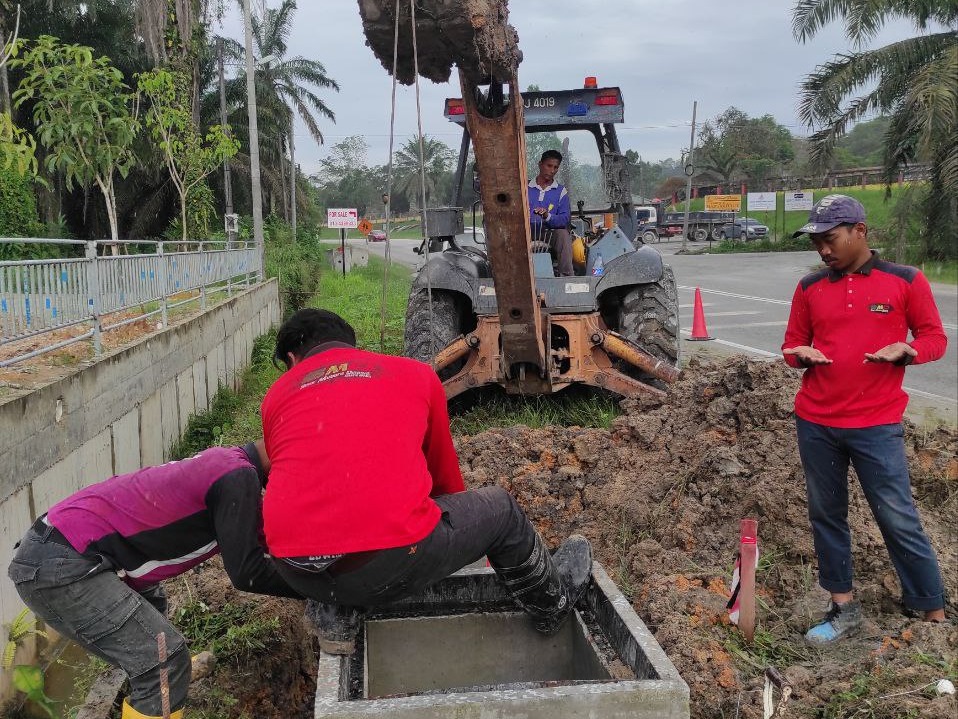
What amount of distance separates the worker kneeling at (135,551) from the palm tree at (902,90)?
1918 cm

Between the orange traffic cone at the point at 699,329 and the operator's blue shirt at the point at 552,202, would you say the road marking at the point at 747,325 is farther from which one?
the operator's blue shirt at the point at 552,202

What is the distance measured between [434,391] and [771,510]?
→ 226cm

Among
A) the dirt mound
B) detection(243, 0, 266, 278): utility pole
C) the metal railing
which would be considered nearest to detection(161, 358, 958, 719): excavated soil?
the dirt mound

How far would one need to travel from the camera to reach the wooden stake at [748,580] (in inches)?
143

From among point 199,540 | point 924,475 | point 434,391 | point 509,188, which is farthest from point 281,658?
point 924,475

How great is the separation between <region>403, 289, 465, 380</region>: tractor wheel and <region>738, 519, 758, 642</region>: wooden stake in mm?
3748

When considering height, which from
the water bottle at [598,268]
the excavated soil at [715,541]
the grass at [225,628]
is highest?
the water bottle at [598,268]

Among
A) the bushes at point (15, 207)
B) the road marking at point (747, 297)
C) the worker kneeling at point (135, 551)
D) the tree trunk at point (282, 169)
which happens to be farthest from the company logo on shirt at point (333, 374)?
the tree trunk at point (282, 169)

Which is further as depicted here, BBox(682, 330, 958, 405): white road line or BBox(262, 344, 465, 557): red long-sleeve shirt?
BBox(682, 330, 958, 405): white road line

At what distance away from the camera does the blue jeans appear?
360cm

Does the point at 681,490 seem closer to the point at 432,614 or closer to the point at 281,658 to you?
the point at 432,614

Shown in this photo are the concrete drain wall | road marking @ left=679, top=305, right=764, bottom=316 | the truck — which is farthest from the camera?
the truck

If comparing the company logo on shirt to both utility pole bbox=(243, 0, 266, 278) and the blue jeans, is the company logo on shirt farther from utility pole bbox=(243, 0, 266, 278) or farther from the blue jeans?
utility pole bbox=(243, 0, 266, 278)

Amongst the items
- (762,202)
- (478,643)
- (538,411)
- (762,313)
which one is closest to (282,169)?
(762,202)
